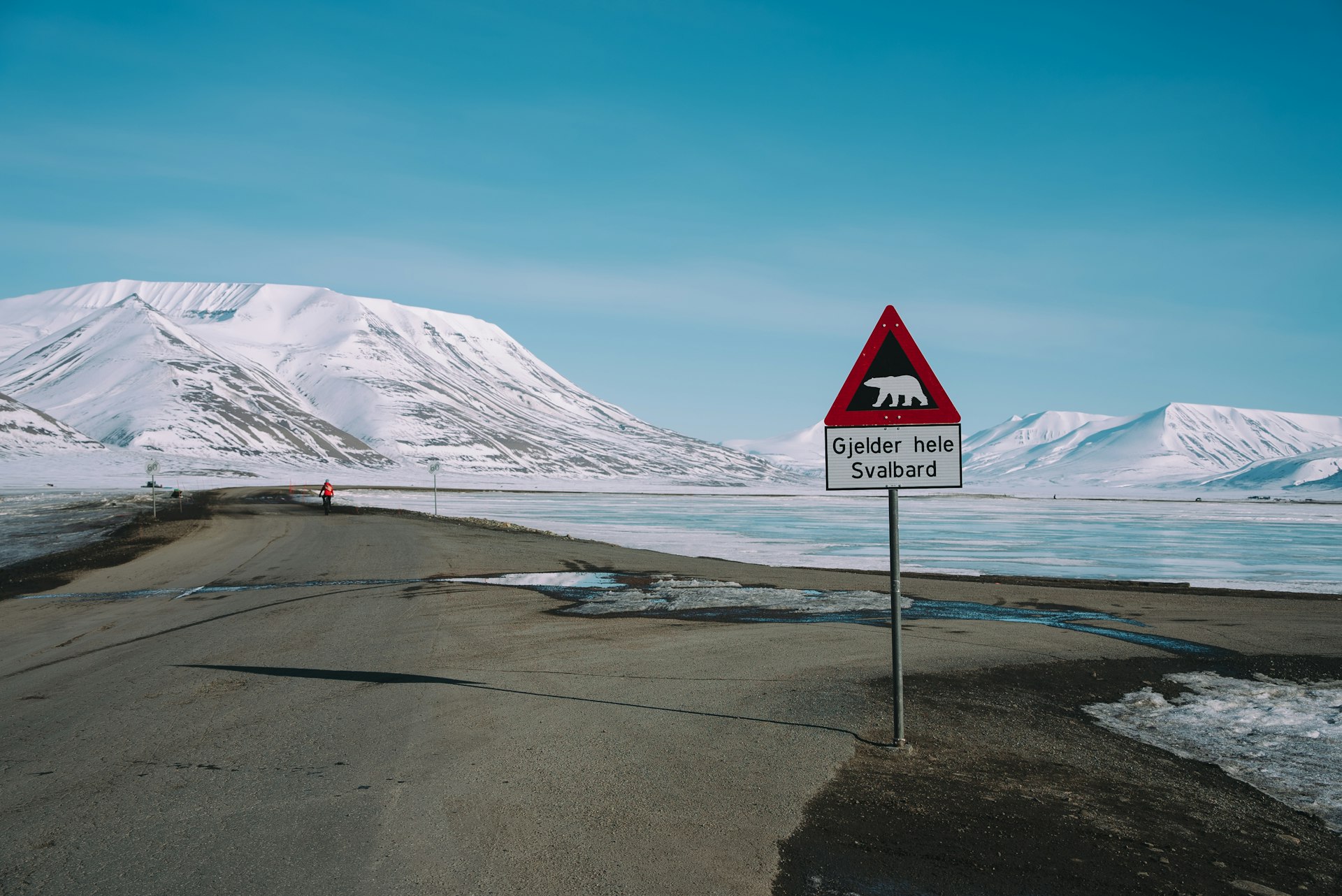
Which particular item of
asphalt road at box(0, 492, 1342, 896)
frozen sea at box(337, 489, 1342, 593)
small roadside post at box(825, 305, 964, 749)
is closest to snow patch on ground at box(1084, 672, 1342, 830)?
asphalt road at box(0, 492, 1342, 896)

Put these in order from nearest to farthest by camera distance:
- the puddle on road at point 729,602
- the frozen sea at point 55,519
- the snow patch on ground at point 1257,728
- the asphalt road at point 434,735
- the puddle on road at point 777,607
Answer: the asphalt road at point 434,735 → the snow patch on ground at point 1257,728 → the puddle on road at point 777,607 → the puddle on road at point 729,602 → the frozen sea at point 55,519

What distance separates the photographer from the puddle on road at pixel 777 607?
512 inches

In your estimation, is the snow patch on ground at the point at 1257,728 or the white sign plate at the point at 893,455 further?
the white sign plate at the point at 893,455

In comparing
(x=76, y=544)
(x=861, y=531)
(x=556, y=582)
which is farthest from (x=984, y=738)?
(x=861, y=531)

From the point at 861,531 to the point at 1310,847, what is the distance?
34766 mm

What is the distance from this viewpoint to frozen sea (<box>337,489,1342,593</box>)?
2419 centimetres

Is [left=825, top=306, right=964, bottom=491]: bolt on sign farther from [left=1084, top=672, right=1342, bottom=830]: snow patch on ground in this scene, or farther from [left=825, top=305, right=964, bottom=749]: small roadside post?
[left=1084, top=672, right=1342, bottom=830]: snow patch on ground

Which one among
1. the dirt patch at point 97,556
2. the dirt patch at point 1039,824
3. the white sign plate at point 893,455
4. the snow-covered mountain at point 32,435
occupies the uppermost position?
the snow-covered mountain at point 32,435

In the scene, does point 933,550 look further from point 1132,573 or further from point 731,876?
point 731,876

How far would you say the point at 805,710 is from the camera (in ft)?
24.5

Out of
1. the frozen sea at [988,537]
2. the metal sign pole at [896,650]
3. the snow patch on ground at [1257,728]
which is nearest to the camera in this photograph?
the snow patch on ground at [1257,728]

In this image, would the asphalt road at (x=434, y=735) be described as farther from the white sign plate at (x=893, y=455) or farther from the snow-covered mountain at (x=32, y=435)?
the snow-covered mountain at (x=32, y=435)

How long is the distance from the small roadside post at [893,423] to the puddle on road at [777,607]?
20.1 ft

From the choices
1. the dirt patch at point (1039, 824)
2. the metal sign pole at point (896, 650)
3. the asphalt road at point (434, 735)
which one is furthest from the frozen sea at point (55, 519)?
the dirt patch at point (1039, 824)
